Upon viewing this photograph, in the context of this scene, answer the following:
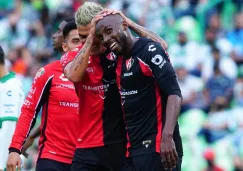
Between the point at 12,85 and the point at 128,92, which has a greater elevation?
the point at 12,85

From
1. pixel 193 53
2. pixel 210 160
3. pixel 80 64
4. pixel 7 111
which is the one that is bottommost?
pixel 210 160

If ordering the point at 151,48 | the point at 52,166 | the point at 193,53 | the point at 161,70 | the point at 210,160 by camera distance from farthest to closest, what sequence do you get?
the point at 193,53 < the point at 210,160 < the point at 52,166 < the point at 151,48 < the point at 161,70

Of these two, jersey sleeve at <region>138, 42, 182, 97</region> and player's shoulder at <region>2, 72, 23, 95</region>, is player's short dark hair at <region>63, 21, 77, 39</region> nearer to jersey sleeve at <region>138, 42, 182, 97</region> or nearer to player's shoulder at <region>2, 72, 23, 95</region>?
player's shoulder at <region>2, 72, 23, 95</region>

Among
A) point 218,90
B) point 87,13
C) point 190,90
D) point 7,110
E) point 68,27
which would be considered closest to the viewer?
point 87,13

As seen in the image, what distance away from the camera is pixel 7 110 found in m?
9.26

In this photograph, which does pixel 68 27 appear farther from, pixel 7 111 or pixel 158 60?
pixel 158 60

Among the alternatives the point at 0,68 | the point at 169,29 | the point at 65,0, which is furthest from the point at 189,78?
the point at 0,68

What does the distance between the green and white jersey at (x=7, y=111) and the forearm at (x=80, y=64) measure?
159 cm

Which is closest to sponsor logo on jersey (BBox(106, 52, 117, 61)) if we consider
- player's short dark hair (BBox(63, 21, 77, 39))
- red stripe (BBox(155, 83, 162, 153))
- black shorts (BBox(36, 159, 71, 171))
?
red stripe (BBox(155, 83, 162, 153))

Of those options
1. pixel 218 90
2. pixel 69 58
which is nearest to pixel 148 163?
pixel 69 58

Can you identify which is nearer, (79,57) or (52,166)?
(79,57)

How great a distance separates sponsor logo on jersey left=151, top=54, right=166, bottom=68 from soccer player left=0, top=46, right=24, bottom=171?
260 centimetres

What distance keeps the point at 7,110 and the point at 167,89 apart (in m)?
2.70

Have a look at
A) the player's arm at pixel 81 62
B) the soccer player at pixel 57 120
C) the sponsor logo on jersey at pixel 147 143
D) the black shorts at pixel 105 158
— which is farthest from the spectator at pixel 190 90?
the sponsor logo on jersey at pixel 147 143
